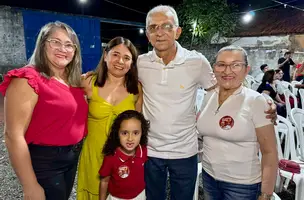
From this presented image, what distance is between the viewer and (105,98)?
1.95m

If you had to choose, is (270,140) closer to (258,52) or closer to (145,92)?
(145,92)

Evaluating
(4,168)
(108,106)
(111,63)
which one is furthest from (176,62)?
(4,168)

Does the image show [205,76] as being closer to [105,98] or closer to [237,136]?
[237,136]

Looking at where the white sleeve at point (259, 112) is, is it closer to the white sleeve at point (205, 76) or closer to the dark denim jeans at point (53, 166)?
the white sleeve at point (205, 76)

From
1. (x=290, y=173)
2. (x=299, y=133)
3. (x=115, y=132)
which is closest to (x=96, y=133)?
(x=115, y=132)

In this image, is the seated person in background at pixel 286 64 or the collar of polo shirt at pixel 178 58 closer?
the collar of polo shirt at pixel 178 58

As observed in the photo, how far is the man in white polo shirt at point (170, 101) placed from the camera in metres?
1.95

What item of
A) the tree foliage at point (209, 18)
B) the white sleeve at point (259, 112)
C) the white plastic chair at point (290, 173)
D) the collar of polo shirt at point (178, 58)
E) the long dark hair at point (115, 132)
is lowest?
the white plastic chair at point (290, 173)

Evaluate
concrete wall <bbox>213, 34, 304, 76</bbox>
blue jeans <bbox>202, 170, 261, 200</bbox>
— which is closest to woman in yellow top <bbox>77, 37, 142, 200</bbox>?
blue jeans <bbox>202, 170, 261, 200</bbox>

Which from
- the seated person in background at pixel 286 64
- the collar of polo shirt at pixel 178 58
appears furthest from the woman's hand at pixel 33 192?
the seated person in background at pixel 286 64

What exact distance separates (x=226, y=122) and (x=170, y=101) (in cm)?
52

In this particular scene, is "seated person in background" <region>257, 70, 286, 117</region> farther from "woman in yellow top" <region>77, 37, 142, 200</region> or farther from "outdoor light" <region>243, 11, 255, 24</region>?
"outdoor light" <region>243, 11, 255, 24</region>

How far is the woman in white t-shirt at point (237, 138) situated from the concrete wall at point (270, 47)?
8826mm

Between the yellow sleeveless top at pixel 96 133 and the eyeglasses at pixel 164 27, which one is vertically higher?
the eyeglasses at pixel 164 27
